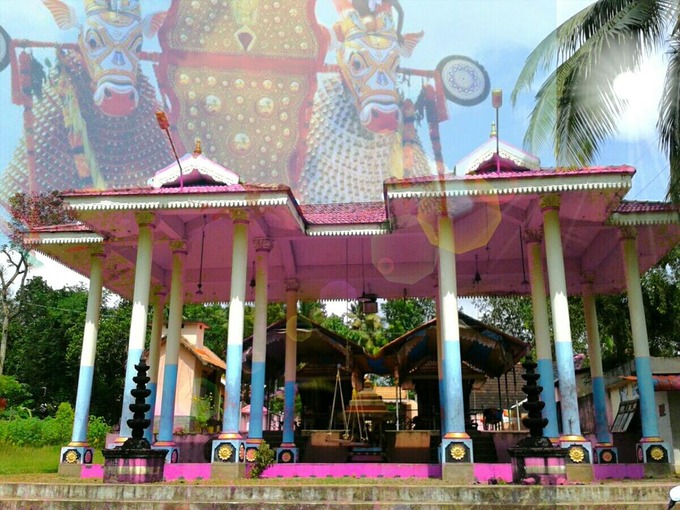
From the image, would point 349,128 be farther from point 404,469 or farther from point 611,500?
point 611,500

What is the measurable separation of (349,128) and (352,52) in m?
2.48

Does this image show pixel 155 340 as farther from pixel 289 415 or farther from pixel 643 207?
pixel 643 207

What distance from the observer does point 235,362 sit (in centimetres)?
1287

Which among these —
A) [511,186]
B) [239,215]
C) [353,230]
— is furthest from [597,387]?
[239,215]

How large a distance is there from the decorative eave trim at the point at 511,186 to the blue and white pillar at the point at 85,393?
8.22m

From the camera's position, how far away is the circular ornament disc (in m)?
10.6

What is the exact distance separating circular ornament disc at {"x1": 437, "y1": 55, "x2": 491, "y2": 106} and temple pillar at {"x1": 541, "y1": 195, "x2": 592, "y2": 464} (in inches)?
133

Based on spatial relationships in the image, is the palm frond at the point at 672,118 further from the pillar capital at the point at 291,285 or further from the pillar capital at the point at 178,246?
the pillar capital at the point at 178,246

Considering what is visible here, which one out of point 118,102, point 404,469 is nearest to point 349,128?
point 118,102

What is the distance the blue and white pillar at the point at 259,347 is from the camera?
14.2 m

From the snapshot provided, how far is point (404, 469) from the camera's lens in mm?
13102

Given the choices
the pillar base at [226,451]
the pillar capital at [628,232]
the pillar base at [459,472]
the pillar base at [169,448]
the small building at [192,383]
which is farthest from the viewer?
the small building at [192,383]

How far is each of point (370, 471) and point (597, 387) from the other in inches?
294

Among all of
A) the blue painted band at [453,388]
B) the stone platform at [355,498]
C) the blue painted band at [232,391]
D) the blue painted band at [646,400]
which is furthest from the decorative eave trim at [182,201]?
the blue painted band at [646,400]
